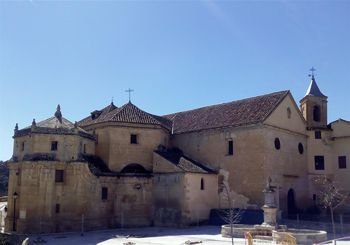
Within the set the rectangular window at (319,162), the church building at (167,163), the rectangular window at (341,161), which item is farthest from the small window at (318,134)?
the rectangular window at (341,161)

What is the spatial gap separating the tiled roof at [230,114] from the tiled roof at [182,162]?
2861mm

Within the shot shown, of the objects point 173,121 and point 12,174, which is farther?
point 173,121

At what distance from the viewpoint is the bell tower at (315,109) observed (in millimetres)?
37469

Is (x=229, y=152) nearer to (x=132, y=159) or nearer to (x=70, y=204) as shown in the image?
(x=132, y=159)

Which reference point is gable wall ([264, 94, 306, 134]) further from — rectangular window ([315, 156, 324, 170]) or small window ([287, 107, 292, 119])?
rectangular window ([315, 156, 324, 170])

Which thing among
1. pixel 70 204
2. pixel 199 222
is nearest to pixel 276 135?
pixel 199 222

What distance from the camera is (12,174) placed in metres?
32.3

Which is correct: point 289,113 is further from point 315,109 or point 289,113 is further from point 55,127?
point 55,127

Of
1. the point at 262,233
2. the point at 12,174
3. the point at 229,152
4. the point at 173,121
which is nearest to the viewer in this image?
the point at 262,233

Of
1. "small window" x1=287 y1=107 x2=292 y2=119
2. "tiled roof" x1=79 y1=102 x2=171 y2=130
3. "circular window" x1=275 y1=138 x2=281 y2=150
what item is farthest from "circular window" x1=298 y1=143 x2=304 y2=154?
"tiled roof" x1=79 y1=102 x2=171 y2=130

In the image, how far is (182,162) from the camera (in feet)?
109

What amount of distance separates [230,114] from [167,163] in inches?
288

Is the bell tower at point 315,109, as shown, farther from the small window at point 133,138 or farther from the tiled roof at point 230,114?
the small window at point 133,138

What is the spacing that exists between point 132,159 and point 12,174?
30.7ft
